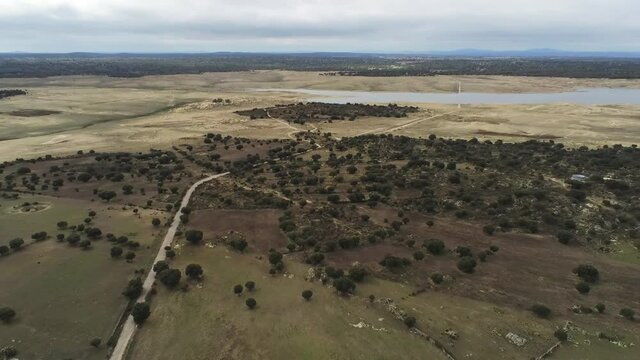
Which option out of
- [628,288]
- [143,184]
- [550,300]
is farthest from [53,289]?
[628,288]

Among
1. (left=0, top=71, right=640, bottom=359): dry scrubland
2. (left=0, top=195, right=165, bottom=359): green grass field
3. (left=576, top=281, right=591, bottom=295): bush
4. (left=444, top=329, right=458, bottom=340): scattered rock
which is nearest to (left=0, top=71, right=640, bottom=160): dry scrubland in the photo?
(left=0, top=71, right=640, bottom=359): dry scrubland

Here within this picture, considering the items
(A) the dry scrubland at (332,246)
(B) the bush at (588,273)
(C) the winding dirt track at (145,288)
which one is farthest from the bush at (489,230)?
(C) the winding dirt track at (145,288)

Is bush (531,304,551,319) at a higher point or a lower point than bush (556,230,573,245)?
lower

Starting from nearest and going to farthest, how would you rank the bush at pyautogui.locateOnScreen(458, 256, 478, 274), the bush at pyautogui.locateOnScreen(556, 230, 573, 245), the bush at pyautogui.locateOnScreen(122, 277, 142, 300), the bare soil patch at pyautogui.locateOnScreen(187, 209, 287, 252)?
the bush at pyautogui.locateOnScreen(122, 277, 142, 300) → the bush at pyautogui.locateOnScreen(458, 256, 478, 274) → the bush at pyautogui.locateOnScreen(556, 230, 573, 245) → the bare soil patch at pyautogui.locateOnScreen(187, 209, 287, 252)

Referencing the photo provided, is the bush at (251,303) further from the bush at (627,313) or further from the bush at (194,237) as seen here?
the bush at (627,313)

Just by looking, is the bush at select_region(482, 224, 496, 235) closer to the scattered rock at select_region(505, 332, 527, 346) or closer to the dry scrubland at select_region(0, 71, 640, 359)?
the dry scrubland at select_region(0, 71, 640, 359)

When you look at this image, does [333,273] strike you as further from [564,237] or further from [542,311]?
[564,237]

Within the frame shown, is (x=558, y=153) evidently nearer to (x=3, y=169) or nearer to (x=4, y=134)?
(x=3, y=169)

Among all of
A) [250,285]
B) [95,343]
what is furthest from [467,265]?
[95,343]
